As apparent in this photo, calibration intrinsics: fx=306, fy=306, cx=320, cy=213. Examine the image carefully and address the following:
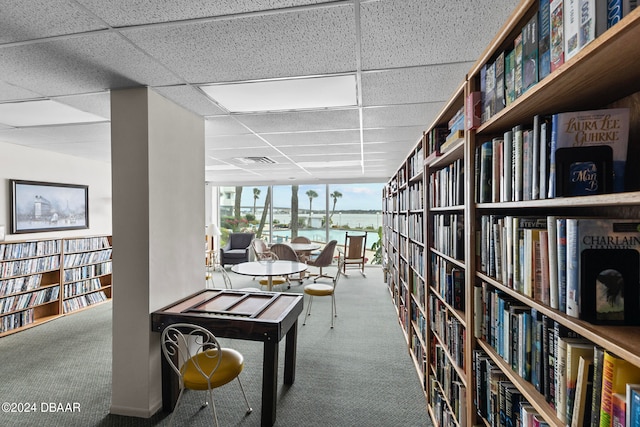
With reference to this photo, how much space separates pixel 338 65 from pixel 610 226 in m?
1.54

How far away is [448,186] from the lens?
1.87 meters

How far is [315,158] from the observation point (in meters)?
5.11

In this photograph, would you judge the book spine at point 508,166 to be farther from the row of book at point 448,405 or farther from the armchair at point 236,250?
the armchair at point 236,250

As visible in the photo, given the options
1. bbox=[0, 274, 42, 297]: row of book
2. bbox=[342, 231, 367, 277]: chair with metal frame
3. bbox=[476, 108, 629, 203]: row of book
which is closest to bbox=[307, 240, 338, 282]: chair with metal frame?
bbox=[342, 231, 367, 277]: chair with metal frame

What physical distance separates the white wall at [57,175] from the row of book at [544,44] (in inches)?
210

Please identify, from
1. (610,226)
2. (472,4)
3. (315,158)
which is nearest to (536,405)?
(610,226)

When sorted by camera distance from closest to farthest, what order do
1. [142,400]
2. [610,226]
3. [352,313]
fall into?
1. [610,226]
2. [142,400]
3. [352,313]

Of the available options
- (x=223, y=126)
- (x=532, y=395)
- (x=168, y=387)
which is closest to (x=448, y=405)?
(x=532, y=395)

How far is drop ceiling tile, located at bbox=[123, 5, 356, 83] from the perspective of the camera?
1.43 m

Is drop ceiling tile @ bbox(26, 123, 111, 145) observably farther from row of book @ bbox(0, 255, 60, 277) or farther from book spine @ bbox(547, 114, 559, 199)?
book spine @ bbox(547, 114, 559, 199)

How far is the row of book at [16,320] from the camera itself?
364 cm

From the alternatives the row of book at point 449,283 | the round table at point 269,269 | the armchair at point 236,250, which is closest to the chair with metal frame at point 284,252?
the round table at point 269,269

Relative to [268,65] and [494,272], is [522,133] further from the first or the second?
[268,65]

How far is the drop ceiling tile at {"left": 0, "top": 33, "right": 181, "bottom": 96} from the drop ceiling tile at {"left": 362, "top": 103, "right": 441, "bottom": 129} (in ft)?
5.35
